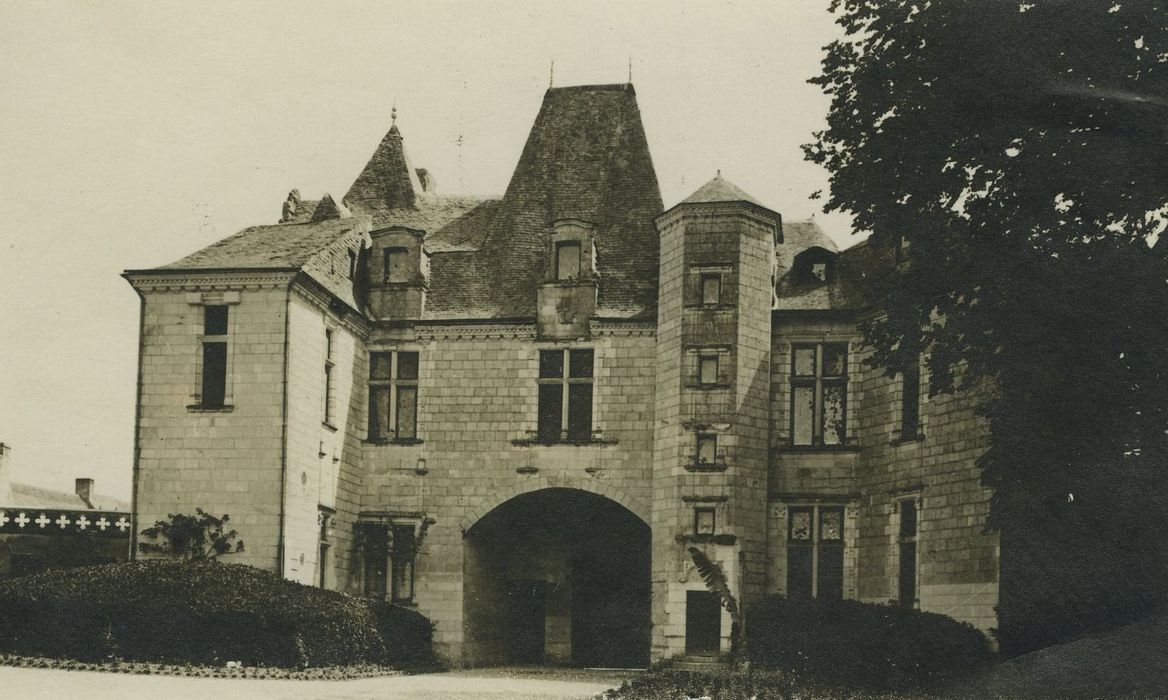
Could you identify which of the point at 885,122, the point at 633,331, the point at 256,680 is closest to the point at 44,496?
the point at 633,331

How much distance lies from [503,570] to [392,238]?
270 inches

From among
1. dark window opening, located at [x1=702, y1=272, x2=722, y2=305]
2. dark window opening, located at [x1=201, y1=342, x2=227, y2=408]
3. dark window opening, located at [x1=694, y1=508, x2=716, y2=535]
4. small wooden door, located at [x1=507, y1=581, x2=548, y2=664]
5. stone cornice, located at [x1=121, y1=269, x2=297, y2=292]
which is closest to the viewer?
stone cornice, located at [x1=121, y1=269, x2=297, y2=292]

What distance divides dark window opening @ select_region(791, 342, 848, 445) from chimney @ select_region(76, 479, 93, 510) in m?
36.9

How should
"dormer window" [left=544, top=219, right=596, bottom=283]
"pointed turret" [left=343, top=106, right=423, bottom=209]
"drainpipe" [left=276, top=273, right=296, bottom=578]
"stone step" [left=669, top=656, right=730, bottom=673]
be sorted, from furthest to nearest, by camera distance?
1. "pointed turret" [left=343, top=106, right=423, bottom=209]
2. "dormer window" [left=544, top=219, right=596, bottom=283]
3. "drainpipe" [left=276, top=273, right=296, bottom=578]
4. "stone step" [left=669, top=656, right=730, bottom=673]

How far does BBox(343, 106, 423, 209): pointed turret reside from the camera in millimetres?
29828

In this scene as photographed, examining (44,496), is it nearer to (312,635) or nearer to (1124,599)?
(312,635)

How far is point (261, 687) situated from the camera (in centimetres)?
1719

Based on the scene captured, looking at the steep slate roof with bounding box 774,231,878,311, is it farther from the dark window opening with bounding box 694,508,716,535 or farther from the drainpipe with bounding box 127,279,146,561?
the drainpipe with bounding box 127,279,146,561

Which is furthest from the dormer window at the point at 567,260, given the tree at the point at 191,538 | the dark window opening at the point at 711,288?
the tree at the point at 191,538

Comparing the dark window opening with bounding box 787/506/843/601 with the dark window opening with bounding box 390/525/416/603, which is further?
the dark window opening with bounding box 390/525/416/603

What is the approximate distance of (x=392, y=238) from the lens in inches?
1077

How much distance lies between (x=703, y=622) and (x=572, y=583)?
16.5 feet

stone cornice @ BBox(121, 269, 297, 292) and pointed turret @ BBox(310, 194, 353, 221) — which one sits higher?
pointed turret @ BBox(310, 194, 353, 221)

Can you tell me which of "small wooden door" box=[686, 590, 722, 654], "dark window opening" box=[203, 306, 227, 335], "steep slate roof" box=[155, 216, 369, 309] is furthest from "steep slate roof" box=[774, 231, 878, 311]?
"dark window opening" box=[203, 306, 227, 335]
